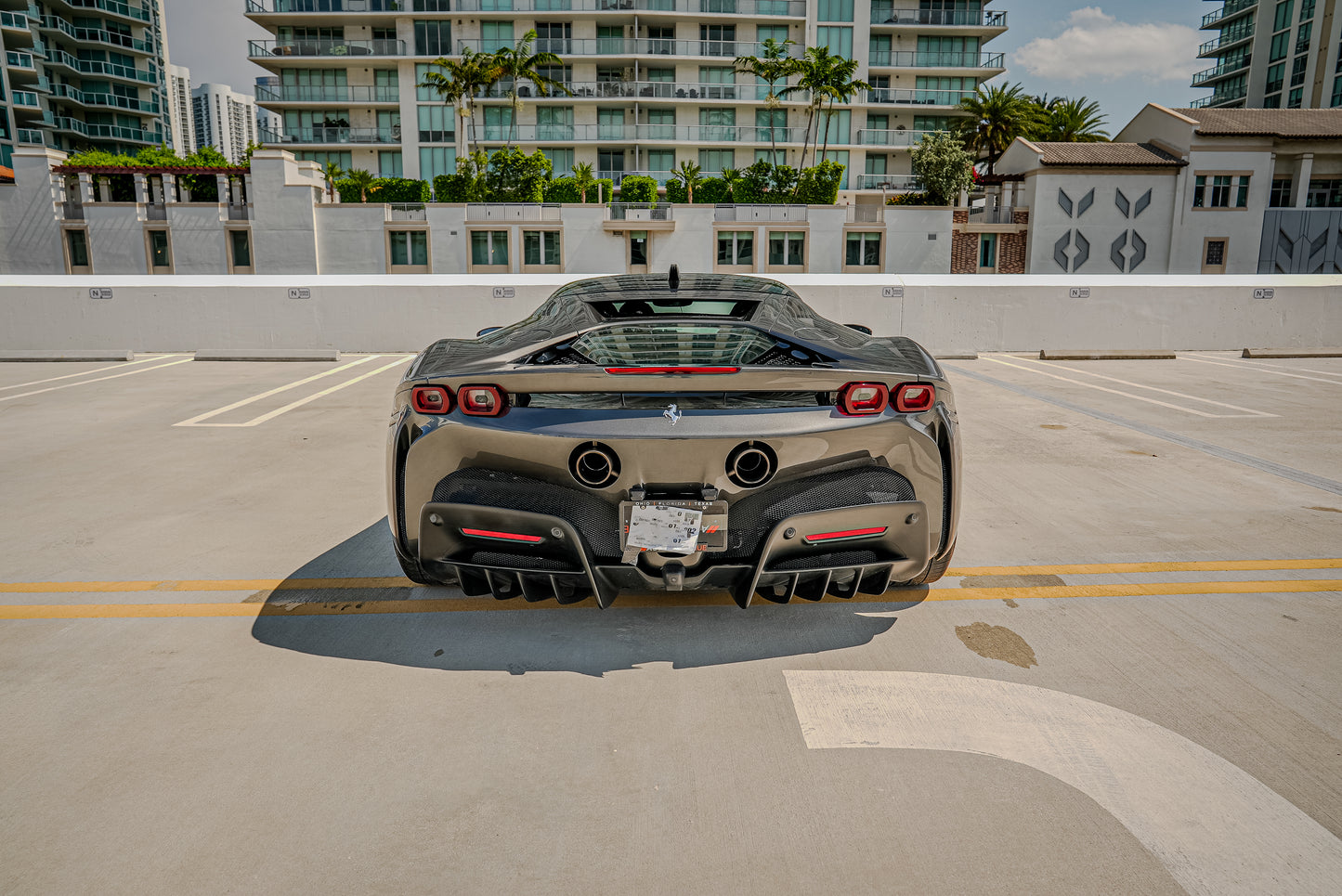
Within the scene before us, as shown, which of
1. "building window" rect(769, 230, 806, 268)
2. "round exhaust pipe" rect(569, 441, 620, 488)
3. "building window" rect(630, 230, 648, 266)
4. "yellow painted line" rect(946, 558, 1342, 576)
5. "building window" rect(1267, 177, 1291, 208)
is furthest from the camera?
"building window" rect(1267, 177, 1291, 208)

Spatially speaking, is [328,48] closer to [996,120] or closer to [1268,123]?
[996,120]

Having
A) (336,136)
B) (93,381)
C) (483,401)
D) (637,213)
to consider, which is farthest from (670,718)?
(336,136)

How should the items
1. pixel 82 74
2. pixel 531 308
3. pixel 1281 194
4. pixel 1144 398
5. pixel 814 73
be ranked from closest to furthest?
pixel 1144 398, pixel 531 308, pixel 1281 194, pixel 814 73, pixel 82 74

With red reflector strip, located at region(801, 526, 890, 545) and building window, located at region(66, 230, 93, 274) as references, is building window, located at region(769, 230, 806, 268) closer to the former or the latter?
building window, located at region(66, 230, 93, 274)

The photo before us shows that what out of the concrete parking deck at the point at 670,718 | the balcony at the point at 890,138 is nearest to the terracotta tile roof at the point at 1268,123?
the balcony at the point at 890,138

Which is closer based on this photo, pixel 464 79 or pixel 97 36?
pixel 464 79

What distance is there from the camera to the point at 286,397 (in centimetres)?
1019

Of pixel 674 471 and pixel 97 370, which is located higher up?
pixel 674 471

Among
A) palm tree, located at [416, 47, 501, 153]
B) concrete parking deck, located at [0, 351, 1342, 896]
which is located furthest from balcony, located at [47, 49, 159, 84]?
concrete parking deck, located at [0, 351, 1342, 896]

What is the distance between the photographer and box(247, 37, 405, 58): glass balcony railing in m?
54.4

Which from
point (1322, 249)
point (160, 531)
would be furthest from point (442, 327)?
point (1322, 249)

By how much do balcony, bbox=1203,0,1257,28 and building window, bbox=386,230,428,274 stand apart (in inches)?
2846

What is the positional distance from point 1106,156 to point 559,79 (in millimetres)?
32846

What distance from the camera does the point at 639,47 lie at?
5444 cm
